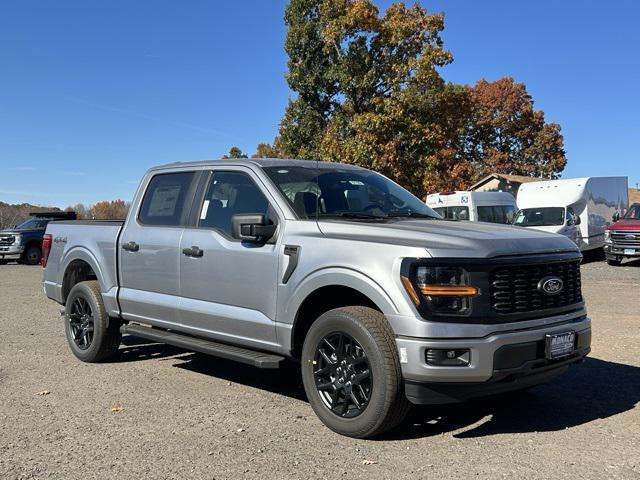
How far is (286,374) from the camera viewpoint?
644 cm

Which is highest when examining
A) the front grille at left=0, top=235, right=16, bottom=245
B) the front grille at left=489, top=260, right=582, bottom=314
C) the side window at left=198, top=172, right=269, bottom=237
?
the side window at left=198, top=172, right=269, bottom=237

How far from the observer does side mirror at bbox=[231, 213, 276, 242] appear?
483 centimetres

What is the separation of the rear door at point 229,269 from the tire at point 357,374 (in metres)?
0.49

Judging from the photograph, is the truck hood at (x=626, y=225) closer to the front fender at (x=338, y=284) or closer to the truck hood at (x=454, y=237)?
the truck hood at (x=454, y=237)

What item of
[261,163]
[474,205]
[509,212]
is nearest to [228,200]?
[261,163]

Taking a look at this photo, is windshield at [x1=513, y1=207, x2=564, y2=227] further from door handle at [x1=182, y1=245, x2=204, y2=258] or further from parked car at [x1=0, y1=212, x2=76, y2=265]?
parked car at [x1=0, y1=212, x2=76, y2=265]

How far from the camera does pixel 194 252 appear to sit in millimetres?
5496

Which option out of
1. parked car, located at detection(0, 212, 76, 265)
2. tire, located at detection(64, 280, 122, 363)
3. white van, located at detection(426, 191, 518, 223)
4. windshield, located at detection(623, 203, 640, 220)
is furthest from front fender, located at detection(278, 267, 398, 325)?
parked car, located at detection(0, 212, 76, 265)

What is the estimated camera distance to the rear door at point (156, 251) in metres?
5.79

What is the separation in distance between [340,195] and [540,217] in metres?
16.5

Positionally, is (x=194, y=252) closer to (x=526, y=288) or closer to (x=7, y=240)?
(x=526, y=288)

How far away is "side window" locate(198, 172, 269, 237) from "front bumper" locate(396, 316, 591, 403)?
1.81 m

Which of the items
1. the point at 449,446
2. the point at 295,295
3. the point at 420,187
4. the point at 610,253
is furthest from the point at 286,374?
the point at 420,187

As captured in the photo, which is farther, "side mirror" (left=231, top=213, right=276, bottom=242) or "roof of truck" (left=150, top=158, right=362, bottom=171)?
"roof of truck" (left=150, top=158, right=362, bottom=171)
